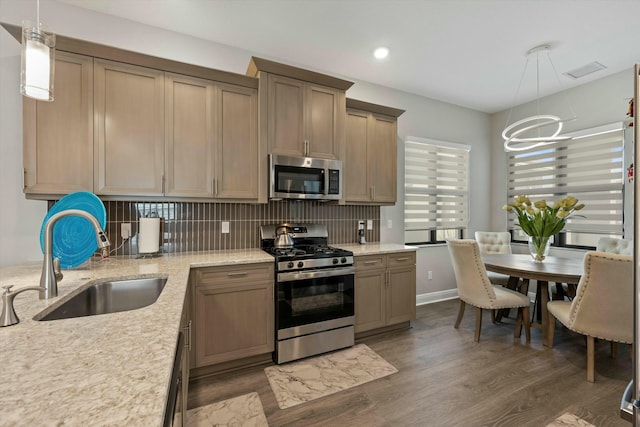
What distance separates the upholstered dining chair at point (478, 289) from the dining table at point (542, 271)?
140 millimetres

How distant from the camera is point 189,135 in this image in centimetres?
243

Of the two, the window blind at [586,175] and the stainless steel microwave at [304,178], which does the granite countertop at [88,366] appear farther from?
the window blind at [586,175]

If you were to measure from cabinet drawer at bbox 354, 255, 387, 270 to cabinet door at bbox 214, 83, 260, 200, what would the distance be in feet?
3.87

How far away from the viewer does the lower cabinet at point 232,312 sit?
219cm

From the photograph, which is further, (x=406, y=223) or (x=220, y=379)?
(x=406, y=223)

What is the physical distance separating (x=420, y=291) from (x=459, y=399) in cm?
210

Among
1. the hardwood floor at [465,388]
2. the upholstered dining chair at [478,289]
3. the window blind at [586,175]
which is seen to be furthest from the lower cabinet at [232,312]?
the window blind at [586,175]

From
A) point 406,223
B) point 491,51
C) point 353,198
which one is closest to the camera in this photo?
point 491,51

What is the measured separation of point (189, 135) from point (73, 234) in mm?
1090

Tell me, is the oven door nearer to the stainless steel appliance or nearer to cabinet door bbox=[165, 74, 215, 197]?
the stainless steel appliance

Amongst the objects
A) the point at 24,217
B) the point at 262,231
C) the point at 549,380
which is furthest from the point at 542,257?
the point at 24,217

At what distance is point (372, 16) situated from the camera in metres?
2.44

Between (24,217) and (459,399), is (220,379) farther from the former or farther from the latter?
(24,217)

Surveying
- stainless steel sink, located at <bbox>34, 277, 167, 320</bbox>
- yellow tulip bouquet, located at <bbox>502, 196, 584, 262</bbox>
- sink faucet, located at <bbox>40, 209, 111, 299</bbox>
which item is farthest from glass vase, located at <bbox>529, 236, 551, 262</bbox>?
sink faucet, located at <bbox>40, 209, 111, 299</bbox>
